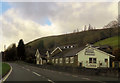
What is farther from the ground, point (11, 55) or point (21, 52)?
point (21, 52)

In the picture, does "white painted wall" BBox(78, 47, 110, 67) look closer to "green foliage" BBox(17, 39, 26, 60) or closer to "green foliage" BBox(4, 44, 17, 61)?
"green foliage" BBox(17, 39, 26, 60)

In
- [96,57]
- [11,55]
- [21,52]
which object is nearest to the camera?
[96,57]

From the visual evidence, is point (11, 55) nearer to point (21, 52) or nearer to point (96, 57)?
point (21, 52)

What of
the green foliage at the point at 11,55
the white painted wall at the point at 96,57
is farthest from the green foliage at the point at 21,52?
the white painted wall at the point at 96,57


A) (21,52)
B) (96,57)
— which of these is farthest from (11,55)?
(96,57)

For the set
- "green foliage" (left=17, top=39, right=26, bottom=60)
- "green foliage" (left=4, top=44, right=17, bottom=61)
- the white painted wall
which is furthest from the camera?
"green foliage" (left=4, top=44, right=17, bottom=61)

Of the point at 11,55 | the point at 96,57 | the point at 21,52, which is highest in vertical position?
the point at 21,52

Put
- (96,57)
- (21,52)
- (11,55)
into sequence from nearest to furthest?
(96,57) < (21,52) < (11,55)

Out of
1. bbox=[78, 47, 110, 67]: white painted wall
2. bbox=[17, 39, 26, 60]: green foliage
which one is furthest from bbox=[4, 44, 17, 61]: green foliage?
bbox=[78, 47, 110, 67]: white painted wall

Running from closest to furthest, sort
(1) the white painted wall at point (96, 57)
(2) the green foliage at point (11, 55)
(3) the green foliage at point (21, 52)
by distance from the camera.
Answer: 1. (1) the white painted wall at point (96, 57)
2. (3) the green foliage at point (21, 52)
3. (2) the green foliage at point (11, 55)

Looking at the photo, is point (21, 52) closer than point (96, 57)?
No

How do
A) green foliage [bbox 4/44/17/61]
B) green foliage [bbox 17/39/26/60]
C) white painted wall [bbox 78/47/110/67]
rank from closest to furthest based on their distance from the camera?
white painted wall [bbox 78/47/110/67] → green foliage [bbox 17/39/26/60] → green foliage [bbox 4/44/17/61]

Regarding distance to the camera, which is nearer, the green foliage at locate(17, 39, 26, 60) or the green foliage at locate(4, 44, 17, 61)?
the green foliage at locate(17, 39, 26, 60)

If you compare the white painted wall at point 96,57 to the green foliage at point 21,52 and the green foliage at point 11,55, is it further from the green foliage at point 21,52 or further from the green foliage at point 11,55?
the green foliage at point 11,55
